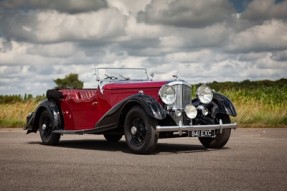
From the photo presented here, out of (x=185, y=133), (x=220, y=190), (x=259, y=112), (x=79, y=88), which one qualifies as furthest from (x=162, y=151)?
(x=259, y=112)

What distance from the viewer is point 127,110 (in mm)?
9625

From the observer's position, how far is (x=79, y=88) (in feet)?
39.2

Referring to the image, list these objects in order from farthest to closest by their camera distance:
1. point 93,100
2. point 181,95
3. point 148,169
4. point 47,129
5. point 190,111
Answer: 1. point 47,129
2. point 93,100
3. point 181,95
4. point 190,111
5. point 148,169

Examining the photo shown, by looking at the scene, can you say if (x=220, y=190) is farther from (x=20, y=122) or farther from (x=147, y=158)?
(x=20, y=122)

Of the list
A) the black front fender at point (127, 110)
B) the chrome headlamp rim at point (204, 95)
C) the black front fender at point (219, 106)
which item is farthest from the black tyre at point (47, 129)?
the chrome headlamp rim at point (204, 95)

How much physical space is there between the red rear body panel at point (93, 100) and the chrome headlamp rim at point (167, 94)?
209mm

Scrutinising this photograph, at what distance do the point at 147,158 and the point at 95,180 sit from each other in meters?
2.43

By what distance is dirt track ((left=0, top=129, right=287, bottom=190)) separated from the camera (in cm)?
Result: 575

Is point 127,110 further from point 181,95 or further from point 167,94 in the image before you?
point 181,95

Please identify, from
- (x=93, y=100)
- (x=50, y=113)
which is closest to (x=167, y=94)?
(x=93, y=100)

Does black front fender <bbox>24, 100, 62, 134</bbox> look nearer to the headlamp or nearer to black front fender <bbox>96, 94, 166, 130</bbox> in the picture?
black front fender <bbox>96, 94, 166, 130</bbox>

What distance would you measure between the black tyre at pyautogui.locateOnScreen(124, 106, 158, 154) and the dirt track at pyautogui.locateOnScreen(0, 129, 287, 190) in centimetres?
20

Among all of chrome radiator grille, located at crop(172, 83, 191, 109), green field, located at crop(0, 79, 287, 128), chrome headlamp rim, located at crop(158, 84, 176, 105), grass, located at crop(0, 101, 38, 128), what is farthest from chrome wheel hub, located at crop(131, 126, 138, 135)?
grass, located at crop(0, 101, 38, 128)

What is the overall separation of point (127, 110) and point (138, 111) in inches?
25.0
